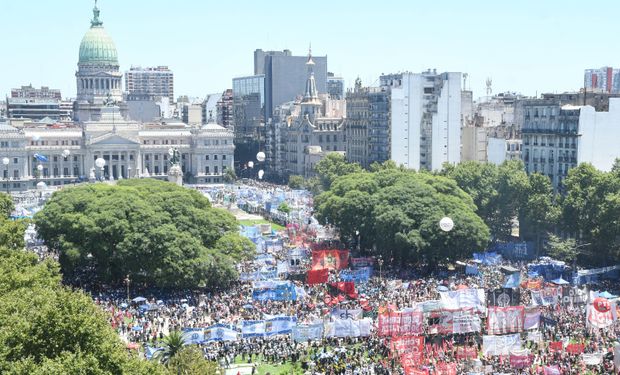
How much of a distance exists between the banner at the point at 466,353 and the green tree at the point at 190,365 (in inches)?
529

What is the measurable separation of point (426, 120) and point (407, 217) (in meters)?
49.8

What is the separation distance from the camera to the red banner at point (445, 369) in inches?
1545

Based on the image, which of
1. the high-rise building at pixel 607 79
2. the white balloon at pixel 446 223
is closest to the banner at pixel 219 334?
the white balloon at pixel 446 223

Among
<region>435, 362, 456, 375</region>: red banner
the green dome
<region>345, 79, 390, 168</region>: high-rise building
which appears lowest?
<region>435, 362, 456, 375</region>: red banner

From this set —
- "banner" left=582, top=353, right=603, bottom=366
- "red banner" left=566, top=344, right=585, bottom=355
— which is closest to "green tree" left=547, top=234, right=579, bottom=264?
"red banner" left=566, top=344, right=585, bottom=355

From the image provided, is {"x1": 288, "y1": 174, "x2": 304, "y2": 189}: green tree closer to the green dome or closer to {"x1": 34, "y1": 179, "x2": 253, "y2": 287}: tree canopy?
{"x1": 34, "y1": 179, "x2": 253, "y2": 287}: tree canopy

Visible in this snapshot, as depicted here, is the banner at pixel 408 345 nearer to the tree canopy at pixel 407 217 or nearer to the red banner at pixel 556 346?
the red banner at pixel 556 346

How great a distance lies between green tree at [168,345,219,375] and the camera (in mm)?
33625

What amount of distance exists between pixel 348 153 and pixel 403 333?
306ft

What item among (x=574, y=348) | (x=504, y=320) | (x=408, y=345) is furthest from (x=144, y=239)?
(x=574, y=348)

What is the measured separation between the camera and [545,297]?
51.2m

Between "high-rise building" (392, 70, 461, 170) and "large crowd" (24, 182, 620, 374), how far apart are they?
1942 inches

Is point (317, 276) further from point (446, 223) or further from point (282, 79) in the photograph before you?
point (282, 79)

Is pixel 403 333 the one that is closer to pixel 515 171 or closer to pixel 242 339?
pixel 242 339
